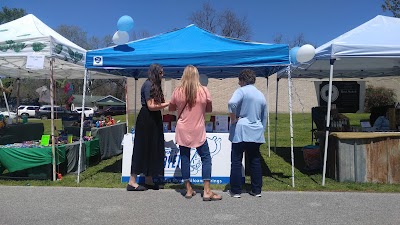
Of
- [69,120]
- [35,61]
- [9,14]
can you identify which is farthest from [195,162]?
[9,14]

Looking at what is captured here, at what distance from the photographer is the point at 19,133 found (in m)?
10.9

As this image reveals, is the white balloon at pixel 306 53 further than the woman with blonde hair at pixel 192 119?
Yes

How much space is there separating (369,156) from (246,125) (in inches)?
107

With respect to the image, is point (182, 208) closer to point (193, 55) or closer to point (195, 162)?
point (195, 162)

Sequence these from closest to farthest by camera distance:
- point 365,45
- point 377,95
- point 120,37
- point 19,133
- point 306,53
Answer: point 365,45, point 306,53, point 120,37, point 19,133, point 377,95

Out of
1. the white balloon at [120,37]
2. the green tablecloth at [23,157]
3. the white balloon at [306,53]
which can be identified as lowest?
the green tablecloth at [23,157]

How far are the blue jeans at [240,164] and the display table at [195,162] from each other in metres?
1.01

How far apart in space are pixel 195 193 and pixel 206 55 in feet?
7.34

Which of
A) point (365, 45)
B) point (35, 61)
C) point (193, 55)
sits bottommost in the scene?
point (35, 61)

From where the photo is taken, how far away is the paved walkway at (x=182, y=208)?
469 cm

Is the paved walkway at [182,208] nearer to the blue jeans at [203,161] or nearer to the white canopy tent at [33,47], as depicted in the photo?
the blue jeans at [203,161]

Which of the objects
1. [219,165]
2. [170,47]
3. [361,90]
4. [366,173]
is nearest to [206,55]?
[170,47]

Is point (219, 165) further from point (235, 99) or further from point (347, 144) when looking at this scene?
point (347, 144)

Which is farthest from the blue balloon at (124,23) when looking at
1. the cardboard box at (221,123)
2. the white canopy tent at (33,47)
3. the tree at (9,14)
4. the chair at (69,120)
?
the tree at (9,14)
